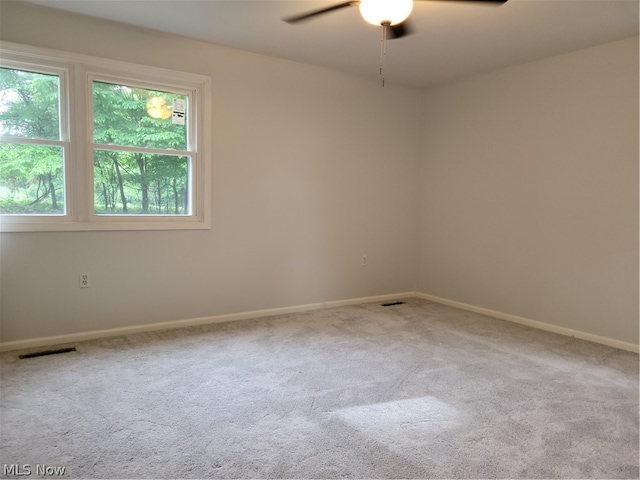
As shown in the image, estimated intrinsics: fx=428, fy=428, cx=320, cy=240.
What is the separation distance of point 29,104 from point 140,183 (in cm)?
92

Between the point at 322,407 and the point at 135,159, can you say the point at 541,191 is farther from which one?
the point at 135,159

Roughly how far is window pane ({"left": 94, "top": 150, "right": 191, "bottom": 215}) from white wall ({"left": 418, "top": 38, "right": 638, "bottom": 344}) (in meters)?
2.81

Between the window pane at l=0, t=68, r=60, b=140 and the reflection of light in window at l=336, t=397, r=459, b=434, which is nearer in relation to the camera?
the reflection of light in window at l=336, t=397, r=459, b=434

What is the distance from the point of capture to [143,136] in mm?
3523

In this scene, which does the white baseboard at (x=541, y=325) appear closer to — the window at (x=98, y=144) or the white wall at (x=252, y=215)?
the white wall at (x=252, y=215)

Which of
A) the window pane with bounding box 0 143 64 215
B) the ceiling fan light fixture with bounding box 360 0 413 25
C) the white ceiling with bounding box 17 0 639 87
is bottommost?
the window pane with bounding box 0 143 64 215

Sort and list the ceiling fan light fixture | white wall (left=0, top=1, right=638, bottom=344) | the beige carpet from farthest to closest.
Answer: white wall (left=0, top=1, right=638, bottom=344)
the ceiling fan light fixture
the beige carpet

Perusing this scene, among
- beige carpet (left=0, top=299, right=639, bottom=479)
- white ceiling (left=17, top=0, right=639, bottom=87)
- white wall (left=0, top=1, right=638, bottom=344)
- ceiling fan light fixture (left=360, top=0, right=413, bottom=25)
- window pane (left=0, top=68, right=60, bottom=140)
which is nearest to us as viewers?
beige carpet (left=0, top=299, right=639, bottom=479)

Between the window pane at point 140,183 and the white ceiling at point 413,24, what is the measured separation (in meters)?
1.02

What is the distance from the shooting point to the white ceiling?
2.88m

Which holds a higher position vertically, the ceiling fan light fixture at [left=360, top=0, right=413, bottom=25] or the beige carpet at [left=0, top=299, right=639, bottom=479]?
the ceiling fan light fixture at [left=360, top=0, right=413, bottom=25]

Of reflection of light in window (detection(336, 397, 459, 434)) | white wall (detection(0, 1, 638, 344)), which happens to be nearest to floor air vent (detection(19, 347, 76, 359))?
white wall (detection(0, 1, 638, 344))

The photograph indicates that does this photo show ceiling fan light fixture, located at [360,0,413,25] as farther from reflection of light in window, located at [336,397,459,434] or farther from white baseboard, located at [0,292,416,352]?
white baseboard, located at [0,292,416,352]

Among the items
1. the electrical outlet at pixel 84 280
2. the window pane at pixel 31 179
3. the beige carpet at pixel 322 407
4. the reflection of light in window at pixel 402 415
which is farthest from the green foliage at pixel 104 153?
the reflection of light in window at pixel 402 415
